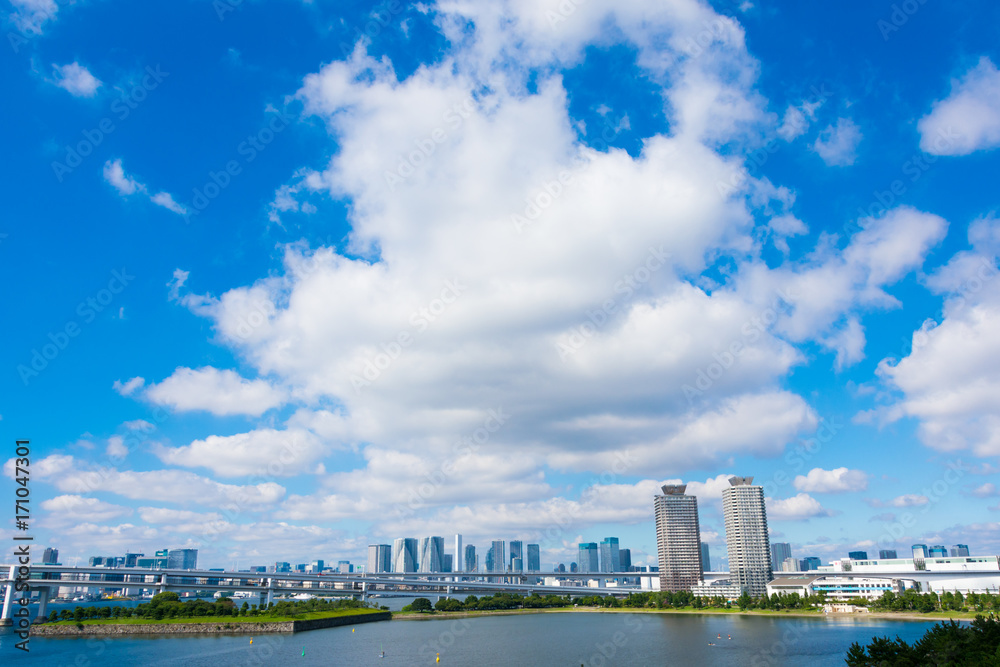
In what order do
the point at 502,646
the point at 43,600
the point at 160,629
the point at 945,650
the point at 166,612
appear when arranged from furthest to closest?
the point at 43,600 → the point at 166,612 → the point at 160,629 → the point at 502,646 → the point at 945,650

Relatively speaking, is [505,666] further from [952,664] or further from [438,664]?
[952,664]

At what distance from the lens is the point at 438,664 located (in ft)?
286

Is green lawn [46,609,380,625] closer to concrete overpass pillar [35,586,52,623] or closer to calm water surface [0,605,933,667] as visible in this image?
calm water surface [0,605,933,667]

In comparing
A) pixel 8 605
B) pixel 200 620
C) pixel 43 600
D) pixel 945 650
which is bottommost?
pixel 200 620

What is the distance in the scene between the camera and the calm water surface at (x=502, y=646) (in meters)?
88.9

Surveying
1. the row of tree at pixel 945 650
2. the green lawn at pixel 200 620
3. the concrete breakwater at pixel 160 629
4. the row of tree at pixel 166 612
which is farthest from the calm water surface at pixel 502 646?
the row of tree at pixel 945 650

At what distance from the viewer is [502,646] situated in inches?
4242

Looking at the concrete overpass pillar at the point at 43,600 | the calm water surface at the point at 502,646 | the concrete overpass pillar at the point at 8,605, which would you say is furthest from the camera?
the concrete overpass pillar at the point at 43,600

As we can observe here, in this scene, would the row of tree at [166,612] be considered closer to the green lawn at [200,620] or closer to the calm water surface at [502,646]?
the green lawn at [200,620]

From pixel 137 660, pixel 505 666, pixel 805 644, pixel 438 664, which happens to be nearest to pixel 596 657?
pixel 505 666

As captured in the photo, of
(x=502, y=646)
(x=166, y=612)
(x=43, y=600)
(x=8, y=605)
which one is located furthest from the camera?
(x=43, y=600)

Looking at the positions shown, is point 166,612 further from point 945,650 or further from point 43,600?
point 945,650

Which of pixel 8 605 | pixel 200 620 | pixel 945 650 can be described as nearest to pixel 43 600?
pixel 8 605

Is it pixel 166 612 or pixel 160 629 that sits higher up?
pixel 166 612
